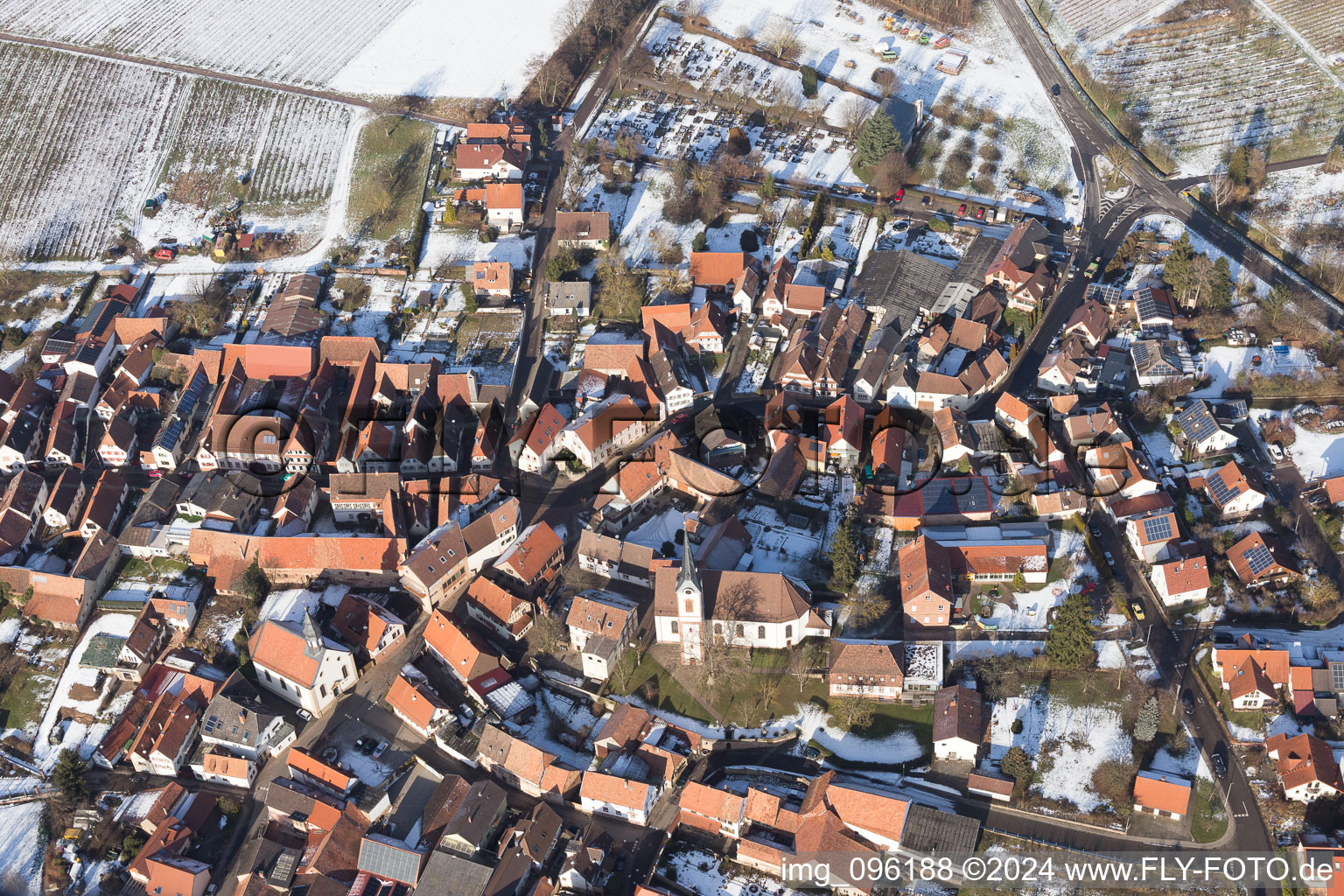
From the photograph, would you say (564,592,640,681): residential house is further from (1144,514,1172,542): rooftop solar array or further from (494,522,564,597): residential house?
(1144,514,1172,542): rooftop solar array

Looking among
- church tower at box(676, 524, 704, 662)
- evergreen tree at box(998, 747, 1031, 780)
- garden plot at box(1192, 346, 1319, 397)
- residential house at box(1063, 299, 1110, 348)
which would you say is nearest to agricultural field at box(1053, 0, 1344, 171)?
residential house at box(1063, 299, 1110, 348)

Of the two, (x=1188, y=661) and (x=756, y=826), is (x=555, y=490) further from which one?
(x=1188, y=661)

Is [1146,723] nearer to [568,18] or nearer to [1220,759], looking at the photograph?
[1220,759]

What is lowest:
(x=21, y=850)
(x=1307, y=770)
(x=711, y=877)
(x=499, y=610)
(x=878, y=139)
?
(x=21, y=850)

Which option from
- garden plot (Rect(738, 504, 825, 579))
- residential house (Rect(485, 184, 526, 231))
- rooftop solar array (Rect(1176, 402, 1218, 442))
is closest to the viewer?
garden plot (Rect(738, 504, 825, 579))

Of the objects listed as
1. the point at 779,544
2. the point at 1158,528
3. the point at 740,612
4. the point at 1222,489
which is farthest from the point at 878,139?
the point at 740,612

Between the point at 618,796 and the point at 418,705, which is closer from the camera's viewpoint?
the point at 618,796
